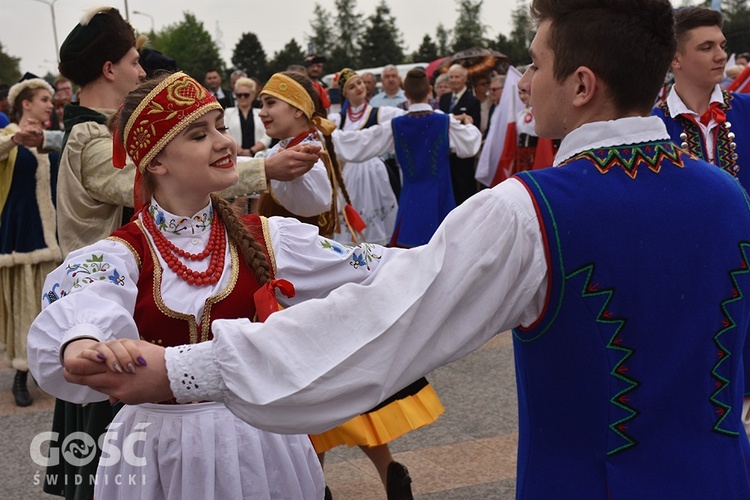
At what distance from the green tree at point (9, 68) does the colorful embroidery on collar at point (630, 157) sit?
207 ft

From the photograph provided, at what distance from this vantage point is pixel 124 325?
215cm

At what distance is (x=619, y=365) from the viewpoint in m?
1.64

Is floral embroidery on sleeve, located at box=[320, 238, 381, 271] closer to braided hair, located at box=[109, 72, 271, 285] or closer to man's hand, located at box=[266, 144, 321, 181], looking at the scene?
braided hair, located at box=[109, 72, 271, 285]

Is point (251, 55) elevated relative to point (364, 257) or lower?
elevated

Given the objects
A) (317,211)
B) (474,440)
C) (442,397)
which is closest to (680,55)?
(317,211)

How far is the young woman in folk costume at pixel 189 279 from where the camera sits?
7.79 feet

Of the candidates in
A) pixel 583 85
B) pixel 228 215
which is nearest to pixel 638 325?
pixel 583 85

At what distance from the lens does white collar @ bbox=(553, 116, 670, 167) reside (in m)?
1.71

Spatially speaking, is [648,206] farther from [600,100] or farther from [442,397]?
[442,397]

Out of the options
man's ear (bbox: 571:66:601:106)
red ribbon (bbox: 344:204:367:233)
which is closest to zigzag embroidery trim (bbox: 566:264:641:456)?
man's ear (bbox: 571:66:601:106)

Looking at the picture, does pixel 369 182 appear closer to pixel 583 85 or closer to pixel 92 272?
pixel 92 272

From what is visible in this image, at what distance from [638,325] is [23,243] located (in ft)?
16.3

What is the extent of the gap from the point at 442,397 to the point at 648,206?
12.9ft

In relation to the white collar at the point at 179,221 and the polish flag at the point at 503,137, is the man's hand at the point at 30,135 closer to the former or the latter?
the white collar at the point at 179,221
